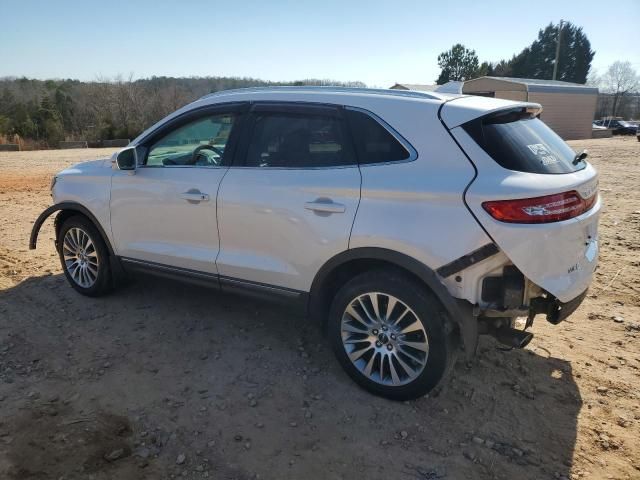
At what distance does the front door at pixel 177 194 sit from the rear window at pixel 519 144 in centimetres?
186

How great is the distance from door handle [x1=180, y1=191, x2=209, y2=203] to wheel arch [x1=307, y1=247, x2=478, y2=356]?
43.2 inches

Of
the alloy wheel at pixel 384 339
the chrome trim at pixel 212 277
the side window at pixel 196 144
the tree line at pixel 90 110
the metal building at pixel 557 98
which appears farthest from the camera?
the tree line at pixel 90 110

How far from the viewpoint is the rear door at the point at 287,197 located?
10.4 feet

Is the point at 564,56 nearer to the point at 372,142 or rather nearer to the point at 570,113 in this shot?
the point at 570,113

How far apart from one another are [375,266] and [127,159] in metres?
2.37

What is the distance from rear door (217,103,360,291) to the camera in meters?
3.18

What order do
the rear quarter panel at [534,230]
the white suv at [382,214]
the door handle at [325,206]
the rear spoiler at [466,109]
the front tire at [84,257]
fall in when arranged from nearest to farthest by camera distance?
the rear quarter panel at [534,230], the white suv at [382,214], the rear spoiler at [466,109], the door handle at [325,206], the front tire at [84,257]

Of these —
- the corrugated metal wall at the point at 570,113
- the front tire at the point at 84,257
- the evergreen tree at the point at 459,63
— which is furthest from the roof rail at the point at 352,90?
the evergreen tree at the point at 459,63

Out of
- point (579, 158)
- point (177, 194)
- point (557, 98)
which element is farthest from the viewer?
point (557, 98)

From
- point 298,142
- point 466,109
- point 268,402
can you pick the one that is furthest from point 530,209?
point 268,402

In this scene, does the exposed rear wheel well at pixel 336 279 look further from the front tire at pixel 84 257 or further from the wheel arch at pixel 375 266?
the front tire at pixel 84 257

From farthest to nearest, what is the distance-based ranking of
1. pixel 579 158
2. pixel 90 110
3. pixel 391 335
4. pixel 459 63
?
pixel 459 63 < pixel 90 110 < pixel 579 158 < pixel 391 335

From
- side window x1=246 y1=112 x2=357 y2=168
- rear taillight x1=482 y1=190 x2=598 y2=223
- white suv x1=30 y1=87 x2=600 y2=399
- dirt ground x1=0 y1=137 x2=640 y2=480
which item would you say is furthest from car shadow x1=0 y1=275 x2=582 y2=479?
side window x1=246 y1=112 x2=357 y2=168

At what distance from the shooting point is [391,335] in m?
3.09
